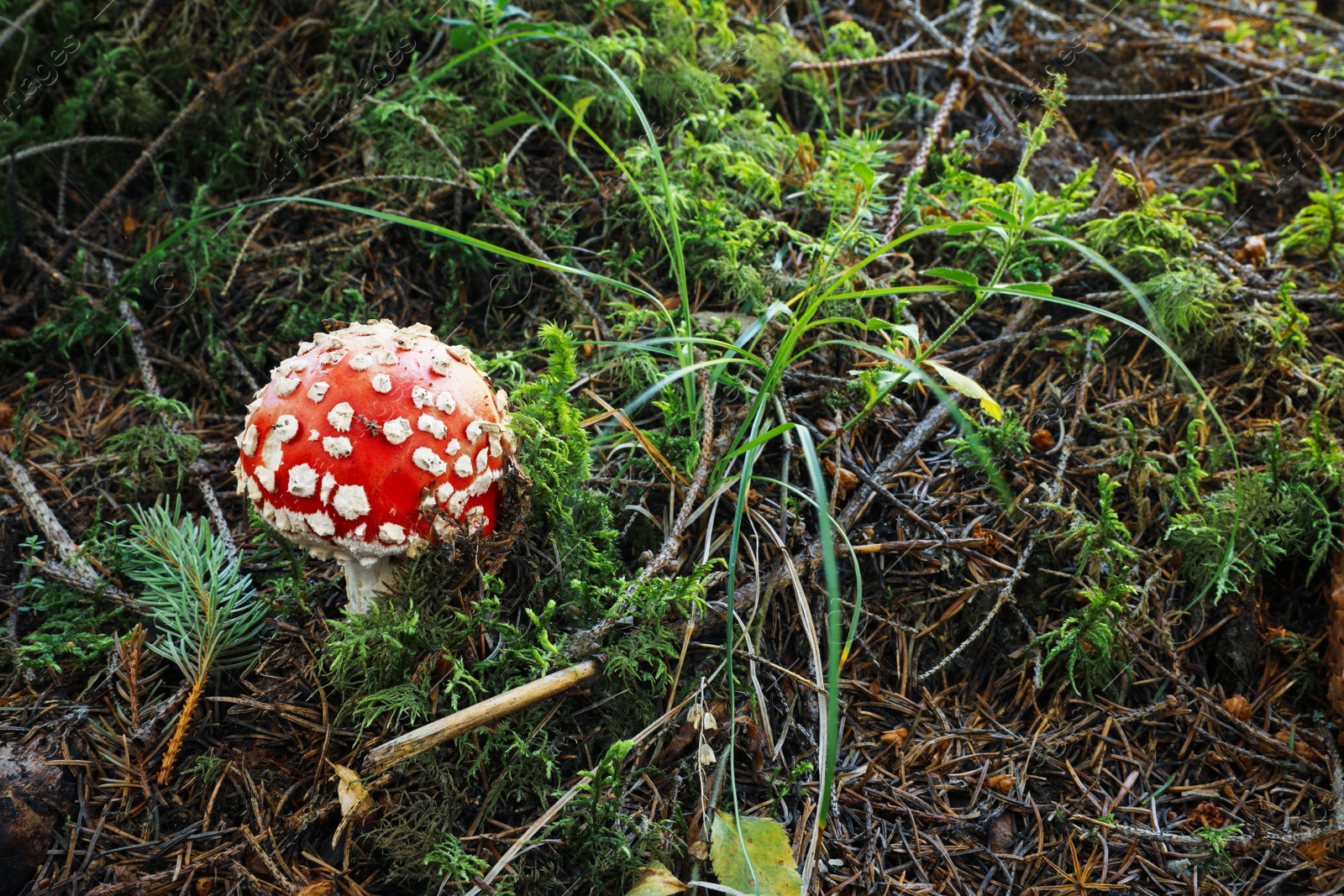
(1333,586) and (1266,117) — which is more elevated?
(1266,117)

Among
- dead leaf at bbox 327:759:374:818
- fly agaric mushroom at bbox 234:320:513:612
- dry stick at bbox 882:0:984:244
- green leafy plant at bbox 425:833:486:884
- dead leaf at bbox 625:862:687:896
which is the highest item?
dry stick at bbox 882:0:984:244

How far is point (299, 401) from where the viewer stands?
190cm

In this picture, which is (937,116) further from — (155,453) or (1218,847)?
(155,453)

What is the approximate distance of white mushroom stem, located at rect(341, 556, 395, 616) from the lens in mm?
2072

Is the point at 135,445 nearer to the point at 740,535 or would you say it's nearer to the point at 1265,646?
the point at 740,535

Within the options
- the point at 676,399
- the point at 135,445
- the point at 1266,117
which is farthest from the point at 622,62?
the point at 1266,117

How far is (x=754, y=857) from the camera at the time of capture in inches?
72.5

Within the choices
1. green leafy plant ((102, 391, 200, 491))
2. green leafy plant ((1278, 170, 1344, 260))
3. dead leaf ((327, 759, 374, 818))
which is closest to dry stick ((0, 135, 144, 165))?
green leafy plant ((102, 391, 200, 491))

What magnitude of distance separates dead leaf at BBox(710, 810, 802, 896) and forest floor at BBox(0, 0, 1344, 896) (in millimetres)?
11

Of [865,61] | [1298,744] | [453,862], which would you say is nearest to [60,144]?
[453,862]

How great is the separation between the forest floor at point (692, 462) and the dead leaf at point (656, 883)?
12mm

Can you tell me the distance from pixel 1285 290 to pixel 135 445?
3760 mm

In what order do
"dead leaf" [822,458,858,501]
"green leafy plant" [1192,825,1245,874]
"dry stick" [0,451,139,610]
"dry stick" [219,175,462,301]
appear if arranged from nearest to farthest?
"green leafy plant" [1192,825,1245,874]
"dry stick" [0,451,139,610]
"dead leaf" [822,458,858,501]
"dry stick" [219,175,462,301]

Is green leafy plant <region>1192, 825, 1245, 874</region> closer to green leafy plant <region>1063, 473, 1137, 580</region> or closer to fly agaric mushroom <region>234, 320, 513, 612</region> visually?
green leafy plant <region>1063, 473, 1137, 580</region>
